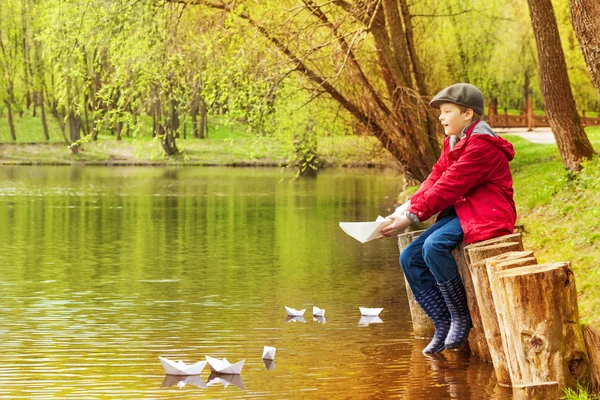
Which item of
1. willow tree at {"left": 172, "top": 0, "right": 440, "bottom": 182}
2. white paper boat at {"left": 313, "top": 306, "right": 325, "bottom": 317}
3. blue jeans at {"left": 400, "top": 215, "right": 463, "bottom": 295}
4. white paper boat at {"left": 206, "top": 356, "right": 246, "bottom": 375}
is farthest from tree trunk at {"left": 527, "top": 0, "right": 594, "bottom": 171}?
white paper boat at {"left": 206, "top": 356, "right": 246, "bottom": 375}

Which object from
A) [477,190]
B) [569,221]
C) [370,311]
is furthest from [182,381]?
[569,221]

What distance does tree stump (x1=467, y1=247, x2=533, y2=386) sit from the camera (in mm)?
7215

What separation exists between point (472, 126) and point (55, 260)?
363 inches

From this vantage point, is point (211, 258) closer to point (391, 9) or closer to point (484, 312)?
point (391, 9)

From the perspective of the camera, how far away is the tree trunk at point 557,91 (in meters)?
17.5

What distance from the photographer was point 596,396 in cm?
623

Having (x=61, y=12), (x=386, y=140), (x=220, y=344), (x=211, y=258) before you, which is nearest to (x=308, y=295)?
(x=220, y=344)

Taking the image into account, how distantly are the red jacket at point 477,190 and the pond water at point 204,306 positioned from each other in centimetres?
108

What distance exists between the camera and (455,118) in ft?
25.4

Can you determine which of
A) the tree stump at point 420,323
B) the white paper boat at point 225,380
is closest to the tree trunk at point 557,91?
the tree stump at point 420,323

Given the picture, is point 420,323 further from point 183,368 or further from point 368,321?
point 183,368

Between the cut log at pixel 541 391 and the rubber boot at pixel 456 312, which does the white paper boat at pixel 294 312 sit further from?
the cut log at pixel 541 391

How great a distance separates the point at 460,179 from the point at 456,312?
986 mm

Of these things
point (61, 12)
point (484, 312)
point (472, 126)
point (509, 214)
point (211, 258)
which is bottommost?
point (211, 258)
